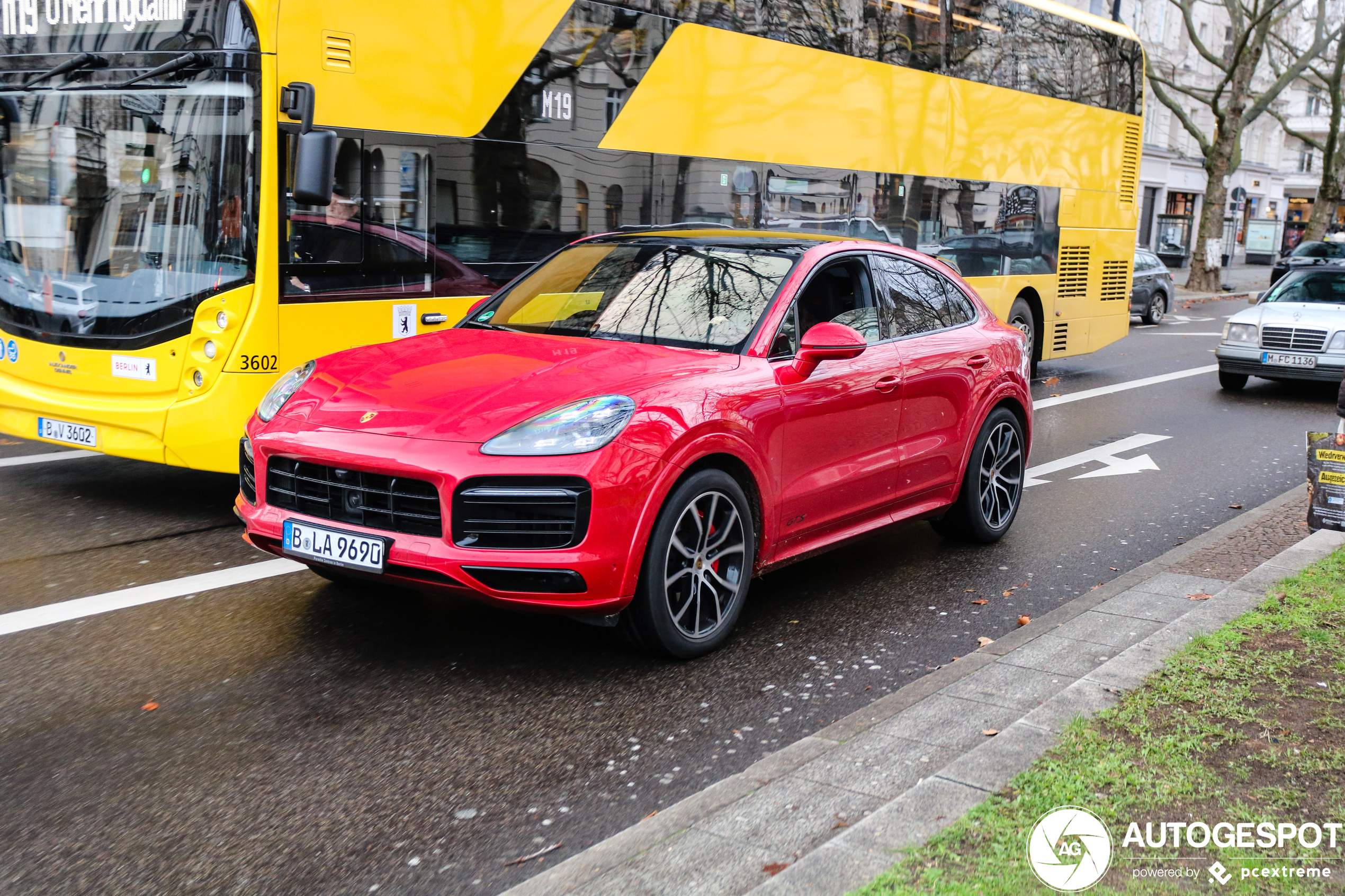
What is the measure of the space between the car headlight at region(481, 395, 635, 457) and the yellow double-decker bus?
25.5 inches

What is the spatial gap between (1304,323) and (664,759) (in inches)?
476

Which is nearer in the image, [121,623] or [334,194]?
[121,623]

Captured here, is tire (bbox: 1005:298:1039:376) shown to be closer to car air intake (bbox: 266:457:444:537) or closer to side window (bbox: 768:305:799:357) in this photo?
side window (bbox: 768:305:799:357)

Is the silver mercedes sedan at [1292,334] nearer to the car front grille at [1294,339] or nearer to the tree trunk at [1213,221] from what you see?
the car front grille at [1294,339]

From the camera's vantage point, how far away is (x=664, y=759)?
415cm

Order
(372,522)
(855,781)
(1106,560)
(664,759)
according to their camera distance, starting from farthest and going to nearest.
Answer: (1106,560) → (372,522) → (664,759) → (855,781)

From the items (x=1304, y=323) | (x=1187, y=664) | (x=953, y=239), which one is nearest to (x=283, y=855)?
(x=1187, y=664)

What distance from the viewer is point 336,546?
4.65 meters

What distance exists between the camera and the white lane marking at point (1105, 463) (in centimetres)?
946

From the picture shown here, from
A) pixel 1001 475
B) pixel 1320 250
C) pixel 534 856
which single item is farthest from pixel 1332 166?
pixel 534 856

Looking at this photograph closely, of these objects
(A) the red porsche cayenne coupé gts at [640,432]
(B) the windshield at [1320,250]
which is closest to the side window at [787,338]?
(A) the red porsche cayenne coupé gts at [640,432]

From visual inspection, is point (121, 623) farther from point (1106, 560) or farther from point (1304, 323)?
point (1304, 323)

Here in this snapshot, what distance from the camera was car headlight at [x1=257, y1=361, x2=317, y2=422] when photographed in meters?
5.18

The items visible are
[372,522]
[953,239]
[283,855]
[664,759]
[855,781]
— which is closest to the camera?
[283,855]
